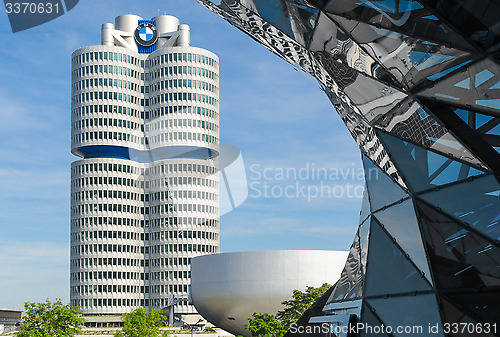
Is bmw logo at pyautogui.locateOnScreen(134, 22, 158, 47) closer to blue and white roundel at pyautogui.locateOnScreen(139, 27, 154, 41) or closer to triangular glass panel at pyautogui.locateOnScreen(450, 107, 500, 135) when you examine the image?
blue and white roundel at pyautogui.locateOnScreen(139, 27, 154, 41)

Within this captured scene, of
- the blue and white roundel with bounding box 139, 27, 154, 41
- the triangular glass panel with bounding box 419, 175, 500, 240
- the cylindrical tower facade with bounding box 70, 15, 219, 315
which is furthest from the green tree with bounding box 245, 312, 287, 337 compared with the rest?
the blue and white roundel with bounding box 139, 27, 154, 41

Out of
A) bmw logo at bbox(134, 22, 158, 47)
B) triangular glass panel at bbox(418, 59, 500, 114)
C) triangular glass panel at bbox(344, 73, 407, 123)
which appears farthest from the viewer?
bmw logo at bbox(134, 22, 158, 47)

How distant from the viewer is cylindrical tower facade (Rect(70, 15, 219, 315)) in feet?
495

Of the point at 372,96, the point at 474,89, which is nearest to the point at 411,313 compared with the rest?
the point at 372,96

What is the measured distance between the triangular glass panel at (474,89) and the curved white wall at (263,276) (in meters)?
68.3

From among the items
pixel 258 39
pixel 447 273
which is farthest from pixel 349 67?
pixel 447 273

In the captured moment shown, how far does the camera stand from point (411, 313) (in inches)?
628

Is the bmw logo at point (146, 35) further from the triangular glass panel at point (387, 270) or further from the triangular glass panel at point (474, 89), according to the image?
the triangular glass panel at point (474, 89)

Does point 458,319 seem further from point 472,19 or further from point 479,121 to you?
point 472,19

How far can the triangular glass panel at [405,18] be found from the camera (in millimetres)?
13062

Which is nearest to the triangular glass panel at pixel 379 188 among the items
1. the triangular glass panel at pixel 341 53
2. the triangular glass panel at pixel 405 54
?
the triangular glass panel at pixel 341 53

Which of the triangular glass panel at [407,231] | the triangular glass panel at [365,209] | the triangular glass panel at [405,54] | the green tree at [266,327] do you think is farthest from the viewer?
the green tree at [266,327]

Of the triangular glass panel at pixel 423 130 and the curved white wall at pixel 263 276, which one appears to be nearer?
the triangular glass panel at pixel 423 130

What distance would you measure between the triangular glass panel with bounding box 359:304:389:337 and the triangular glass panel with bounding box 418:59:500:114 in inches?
258
